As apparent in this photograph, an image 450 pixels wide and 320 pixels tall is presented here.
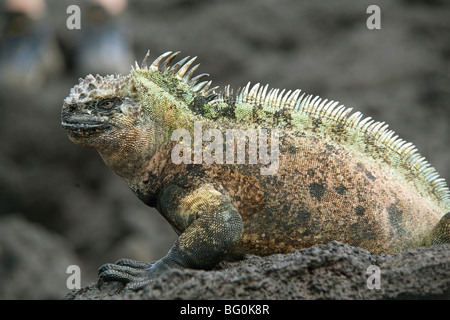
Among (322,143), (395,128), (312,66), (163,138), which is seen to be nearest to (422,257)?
(322,143)

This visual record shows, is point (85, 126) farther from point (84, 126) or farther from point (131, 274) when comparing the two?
point (131, 274)

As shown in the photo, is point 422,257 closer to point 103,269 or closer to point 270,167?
point 270,167

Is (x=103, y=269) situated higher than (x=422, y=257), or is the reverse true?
(x=103, y=269)

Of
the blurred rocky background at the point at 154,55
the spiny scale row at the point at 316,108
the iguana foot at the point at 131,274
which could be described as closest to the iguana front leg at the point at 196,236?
the iguana foot at the point at 131,274

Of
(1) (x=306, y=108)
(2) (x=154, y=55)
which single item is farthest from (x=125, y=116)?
(2) (x=154, y=55)

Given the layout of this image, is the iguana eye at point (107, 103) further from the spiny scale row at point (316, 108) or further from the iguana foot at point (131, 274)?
the iguana foot at point (131, 274)

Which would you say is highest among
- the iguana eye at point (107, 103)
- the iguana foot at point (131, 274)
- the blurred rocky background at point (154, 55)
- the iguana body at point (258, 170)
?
the blurred rocky background at point (154, 55)
